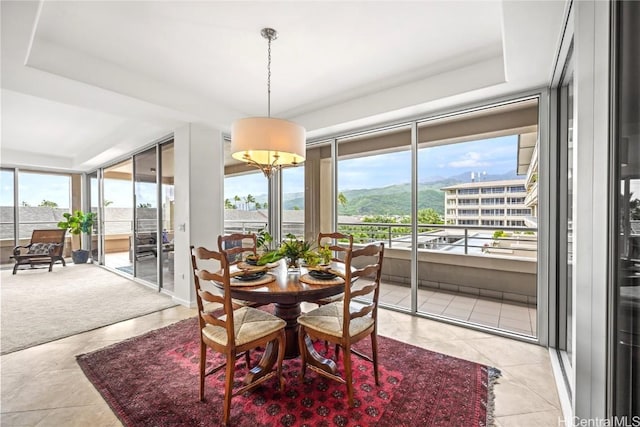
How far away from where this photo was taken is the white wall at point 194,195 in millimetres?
3822

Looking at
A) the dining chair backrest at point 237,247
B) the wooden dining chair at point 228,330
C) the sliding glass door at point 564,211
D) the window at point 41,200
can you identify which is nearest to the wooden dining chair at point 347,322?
the wooden dining chair at point 228,330

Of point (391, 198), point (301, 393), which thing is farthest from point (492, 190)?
point (301, 393)

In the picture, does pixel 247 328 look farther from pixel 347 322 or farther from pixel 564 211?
pixel 564 211

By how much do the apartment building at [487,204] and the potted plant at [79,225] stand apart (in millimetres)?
8243

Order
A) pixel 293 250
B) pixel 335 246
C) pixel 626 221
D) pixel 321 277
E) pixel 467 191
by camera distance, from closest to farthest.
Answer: pixel 626 221 < pixel 321 277 < pixel 293 250 < pixel 335 246 < pixel 467 191

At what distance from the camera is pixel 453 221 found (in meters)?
4.40

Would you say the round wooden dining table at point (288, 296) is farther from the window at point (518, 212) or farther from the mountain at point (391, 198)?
the window at point (518, 212)

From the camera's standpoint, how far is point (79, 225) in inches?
270

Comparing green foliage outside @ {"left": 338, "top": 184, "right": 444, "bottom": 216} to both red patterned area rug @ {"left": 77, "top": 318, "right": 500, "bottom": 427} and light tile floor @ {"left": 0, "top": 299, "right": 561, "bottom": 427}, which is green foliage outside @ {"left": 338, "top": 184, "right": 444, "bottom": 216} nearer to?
light tile floor @ {"left": 0, "top": 299, "right": 561, "bottom": 427}

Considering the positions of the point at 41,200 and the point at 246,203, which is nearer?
the point at 246,203

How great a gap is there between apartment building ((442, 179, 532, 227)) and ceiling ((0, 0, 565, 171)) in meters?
1.51

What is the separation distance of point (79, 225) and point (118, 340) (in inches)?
224

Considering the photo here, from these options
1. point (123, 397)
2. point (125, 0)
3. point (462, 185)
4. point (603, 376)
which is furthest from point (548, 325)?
point (125, 0)

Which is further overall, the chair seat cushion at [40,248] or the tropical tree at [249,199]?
the chair seat cushion at [40,248]
